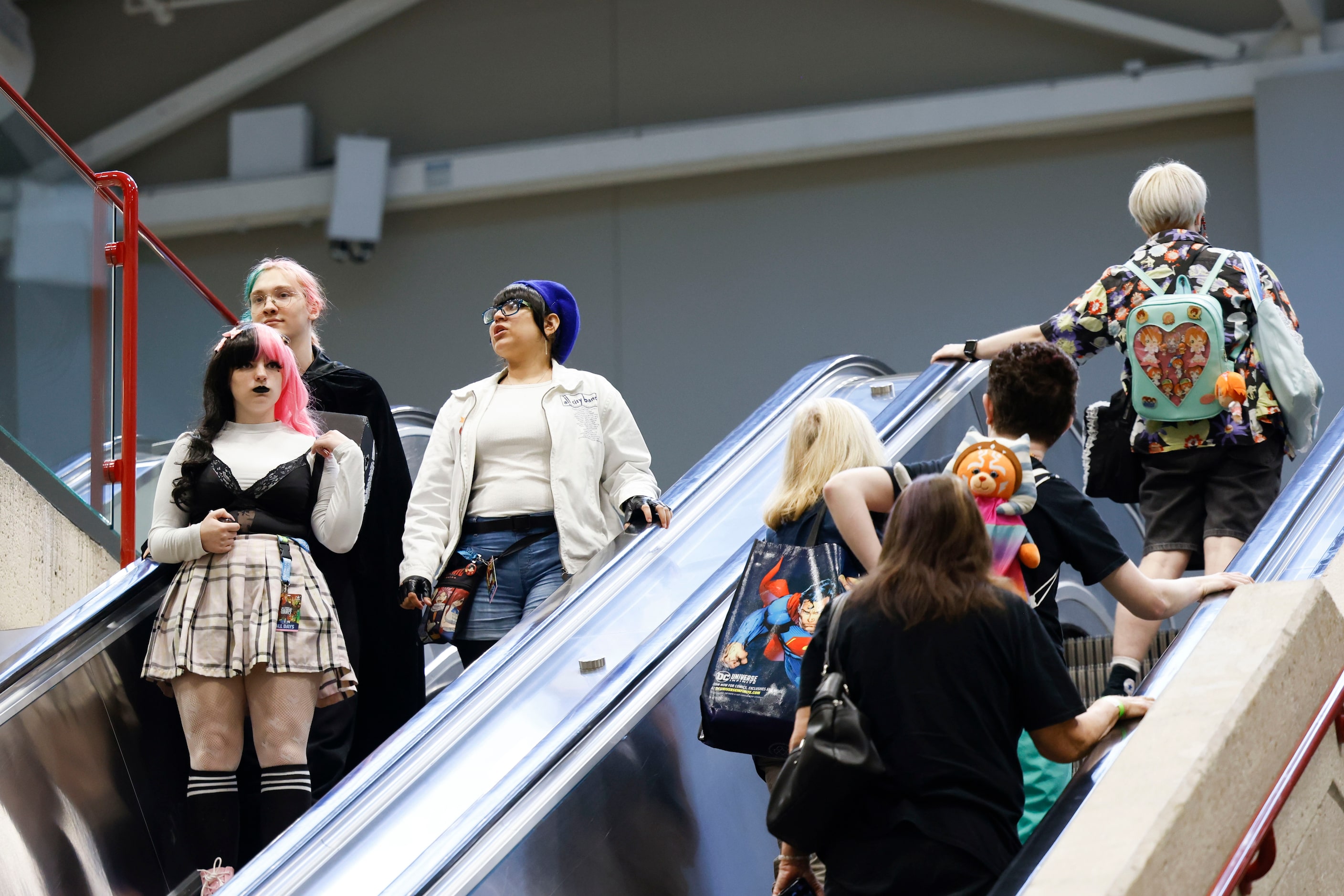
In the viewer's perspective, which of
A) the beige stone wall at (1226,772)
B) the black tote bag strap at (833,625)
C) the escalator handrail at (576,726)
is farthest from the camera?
the escalator handrail at (576,726)

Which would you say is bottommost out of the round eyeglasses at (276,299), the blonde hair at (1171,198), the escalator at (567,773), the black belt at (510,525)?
the escalator at (567,773)

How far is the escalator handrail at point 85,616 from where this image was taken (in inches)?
161

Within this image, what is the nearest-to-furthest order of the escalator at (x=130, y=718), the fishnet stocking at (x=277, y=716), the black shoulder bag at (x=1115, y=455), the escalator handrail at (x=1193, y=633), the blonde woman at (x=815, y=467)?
the escalator handrail at (x=1193, y=633)
the blonde woman at (x=815, y=467)
the escalator at (x=130, y=718)
the fishnet stocking at (x=277, y=716)
the black shoulder bag at (x=1115, y=455)

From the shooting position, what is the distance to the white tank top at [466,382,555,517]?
4.57 meters

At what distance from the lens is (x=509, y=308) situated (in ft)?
15.7

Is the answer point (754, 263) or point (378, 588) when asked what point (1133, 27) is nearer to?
point (754, 263)

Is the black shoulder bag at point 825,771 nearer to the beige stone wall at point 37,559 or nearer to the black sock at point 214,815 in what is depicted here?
the black sock at point 214,815

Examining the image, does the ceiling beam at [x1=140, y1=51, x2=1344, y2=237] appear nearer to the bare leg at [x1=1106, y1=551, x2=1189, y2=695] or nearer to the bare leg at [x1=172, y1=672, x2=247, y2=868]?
the bare leg at [x1=1106, y1=551, x2=1189, y2=695]

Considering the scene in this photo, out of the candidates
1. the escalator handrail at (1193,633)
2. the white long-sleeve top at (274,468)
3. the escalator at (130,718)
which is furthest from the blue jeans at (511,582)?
the escalator handrail at (1193,633)

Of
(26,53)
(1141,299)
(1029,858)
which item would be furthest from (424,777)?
(26,53)

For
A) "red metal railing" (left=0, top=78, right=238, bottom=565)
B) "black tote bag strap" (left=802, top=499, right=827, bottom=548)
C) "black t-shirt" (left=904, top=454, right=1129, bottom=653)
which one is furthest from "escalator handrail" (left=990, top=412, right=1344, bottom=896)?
"red metal railing" (left=0, top=78, right=238, bottom=565)

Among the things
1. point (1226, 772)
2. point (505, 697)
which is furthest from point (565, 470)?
point (1226, 772)

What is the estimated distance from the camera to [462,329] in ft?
43.5

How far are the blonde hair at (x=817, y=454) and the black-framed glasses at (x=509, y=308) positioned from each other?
131 cm
